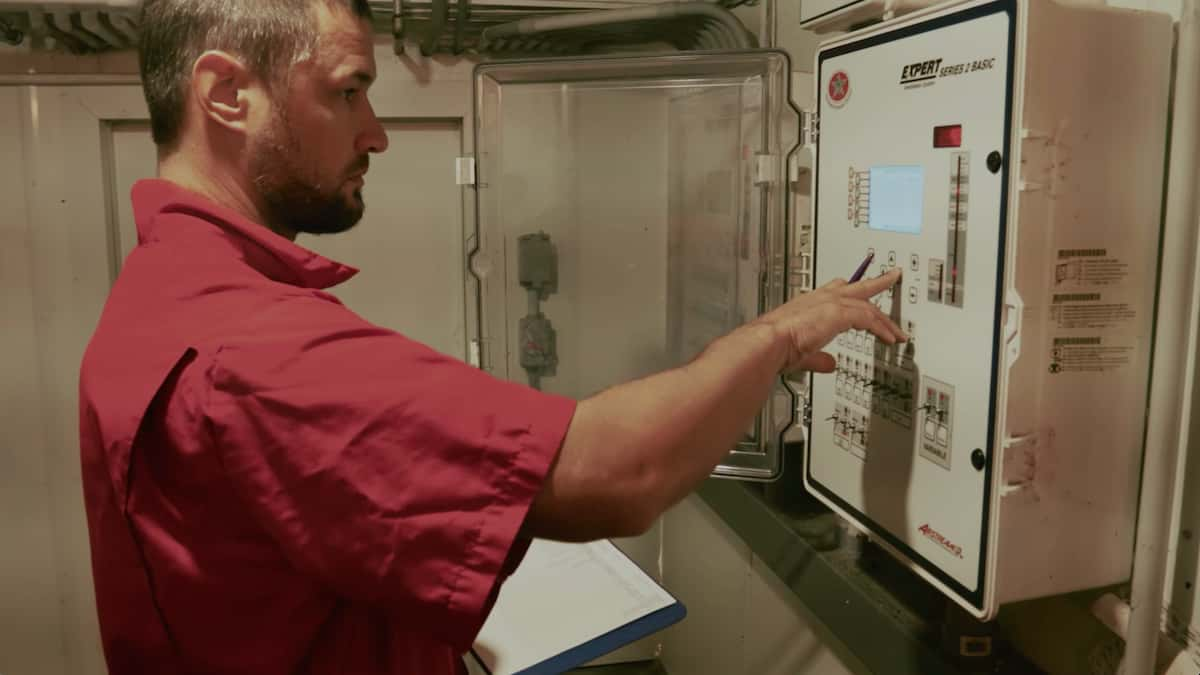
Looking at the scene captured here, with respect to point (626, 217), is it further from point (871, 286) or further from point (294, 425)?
point (294, 425)

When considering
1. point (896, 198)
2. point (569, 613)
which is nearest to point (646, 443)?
point (896, 198)

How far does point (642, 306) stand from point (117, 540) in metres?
1.49

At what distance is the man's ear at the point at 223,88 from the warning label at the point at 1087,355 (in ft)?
2.91

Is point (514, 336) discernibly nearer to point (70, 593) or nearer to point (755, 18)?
point (755, 18)

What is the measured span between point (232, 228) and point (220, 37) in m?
0.19

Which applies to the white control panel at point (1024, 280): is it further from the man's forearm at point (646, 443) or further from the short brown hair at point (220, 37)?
the short brown hair at point (220, 37)

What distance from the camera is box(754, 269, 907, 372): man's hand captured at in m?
0.87

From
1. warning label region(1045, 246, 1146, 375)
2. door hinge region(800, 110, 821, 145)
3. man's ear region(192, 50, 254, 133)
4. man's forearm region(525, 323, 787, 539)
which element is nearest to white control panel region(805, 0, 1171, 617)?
warning label region(1045, 246, 1146, 375)

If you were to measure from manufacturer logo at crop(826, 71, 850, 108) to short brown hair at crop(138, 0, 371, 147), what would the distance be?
0.70 metres

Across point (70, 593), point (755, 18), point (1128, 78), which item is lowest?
point (70, 593)

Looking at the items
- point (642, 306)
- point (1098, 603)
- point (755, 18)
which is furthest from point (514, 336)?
point (1098, 603)

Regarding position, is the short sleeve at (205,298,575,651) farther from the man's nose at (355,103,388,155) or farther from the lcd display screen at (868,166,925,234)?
the lcd display screen at (868,166,925,234)

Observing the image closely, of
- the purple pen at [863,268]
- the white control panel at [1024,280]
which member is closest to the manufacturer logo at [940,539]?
the white control panel at [1024,280]

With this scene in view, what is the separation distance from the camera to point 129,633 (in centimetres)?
77
